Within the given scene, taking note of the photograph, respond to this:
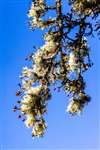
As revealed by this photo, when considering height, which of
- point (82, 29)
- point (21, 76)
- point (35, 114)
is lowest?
point (35, 114)

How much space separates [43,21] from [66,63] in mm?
1351

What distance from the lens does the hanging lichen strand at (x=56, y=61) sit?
44.8 ft

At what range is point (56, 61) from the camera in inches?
568

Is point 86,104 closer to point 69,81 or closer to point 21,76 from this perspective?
point 69,81

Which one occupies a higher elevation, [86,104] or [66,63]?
[66,63]

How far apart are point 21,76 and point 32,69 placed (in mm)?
342

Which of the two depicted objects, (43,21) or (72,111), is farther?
(43,21)

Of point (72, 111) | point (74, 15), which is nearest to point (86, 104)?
point (72, 111)

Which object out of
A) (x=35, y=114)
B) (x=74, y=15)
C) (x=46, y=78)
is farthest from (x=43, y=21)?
(x=35, y=114)

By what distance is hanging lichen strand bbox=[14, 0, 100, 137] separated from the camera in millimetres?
13641

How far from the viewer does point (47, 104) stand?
13.8 m

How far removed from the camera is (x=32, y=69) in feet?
46.0

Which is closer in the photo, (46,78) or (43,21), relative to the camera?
(46,78)

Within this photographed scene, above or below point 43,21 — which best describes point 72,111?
below
